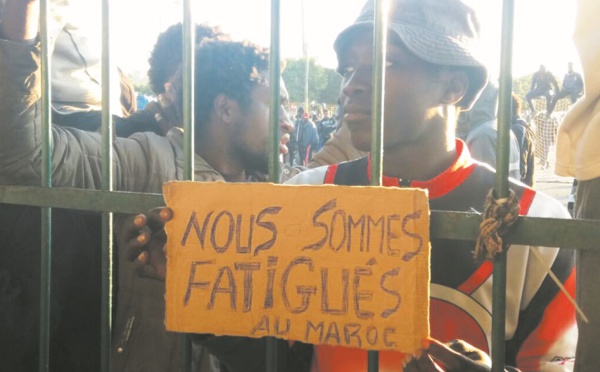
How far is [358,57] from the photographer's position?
65.5 inches

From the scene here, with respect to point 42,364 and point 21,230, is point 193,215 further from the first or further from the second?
point 21,230

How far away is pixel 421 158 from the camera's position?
1.63 meters

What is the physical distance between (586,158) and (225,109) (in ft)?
5.22

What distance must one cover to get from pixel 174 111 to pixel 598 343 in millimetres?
1809

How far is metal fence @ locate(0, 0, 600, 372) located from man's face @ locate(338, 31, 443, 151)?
51 cm

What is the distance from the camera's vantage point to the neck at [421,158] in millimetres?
1621

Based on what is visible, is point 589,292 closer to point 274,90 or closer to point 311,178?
point 274,90

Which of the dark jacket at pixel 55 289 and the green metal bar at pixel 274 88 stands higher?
the green metal bar at pixel 274 88

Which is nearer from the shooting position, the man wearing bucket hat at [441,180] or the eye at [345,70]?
the man wearing bucket hat at [441,180]

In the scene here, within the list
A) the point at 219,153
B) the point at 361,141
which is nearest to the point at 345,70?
the point at 361,141

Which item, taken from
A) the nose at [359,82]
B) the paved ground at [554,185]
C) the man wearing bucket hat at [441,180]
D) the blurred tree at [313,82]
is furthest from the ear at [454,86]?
the blurred tree at [313,82]

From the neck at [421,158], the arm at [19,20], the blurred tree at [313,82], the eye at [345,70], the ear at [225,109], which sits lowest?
the neck at [421,158]

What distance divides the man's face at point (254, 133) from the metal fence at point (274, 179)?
97 centimetres

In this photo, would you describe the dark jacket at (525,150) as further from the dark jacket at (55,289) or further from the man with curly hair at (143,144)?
the dark jacket at (55,289)
